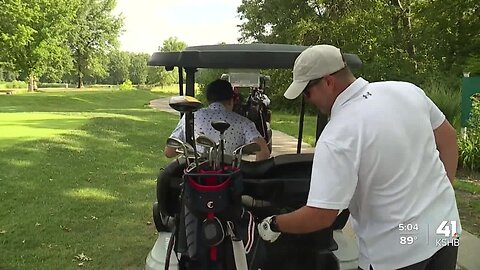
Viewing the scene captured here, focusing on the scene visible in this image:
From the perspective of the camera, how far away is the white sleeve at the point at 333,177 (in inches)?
70.5

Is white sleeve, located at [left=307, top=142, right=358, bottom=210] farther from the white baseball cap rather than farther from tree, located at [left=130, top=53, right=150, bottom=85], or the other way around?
tree, located at [left=130, top=53, right=150, bottom=85]

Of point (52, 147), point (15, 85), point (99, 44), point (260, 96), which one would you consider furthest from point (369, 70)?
point (15, 85)

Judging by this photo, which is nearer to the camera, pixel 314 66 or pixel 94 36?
pixel 314 66

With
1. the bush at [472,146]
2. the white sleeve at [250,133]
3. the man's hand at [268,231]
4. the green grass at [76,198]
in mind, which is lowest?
the green grass at [76,198]

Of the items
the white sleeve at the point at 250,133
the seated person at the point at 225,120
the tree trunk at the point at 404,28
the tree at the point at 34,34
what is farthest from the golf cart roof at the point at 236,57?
the tree at the point at 34,34

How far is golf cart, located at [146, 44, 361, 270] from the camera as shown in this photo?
2.18 metres

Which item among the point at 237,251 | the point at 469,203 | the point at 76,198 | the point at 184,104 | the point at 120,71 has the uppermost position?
the point at 184,104

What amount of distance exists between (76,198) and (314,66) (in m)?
5.24

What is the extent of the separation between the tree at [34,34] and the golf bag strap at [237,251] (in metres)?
35.1

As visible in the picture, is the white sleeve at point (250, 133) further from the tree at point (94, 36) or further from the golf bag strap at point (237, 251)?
the tree at point (94, 36)

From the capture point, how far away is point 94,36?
5991 cm

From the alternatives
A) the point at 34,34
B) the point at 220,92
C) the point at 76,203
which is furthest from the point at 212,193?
the point at 34,34

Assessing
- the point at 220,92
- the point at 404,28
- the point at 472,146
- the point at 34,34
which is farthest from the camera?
the point at 34,34

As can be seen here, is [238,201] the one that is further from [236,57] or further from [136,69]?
[136,69]
